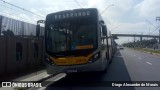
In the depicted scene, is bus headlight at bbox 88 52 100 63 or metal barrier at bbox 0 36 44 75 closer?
bus headlight at bbox 88 52 100 63

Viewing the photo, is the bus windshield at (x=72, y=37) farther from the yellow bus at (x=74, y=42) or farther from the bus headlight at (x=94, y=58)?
the bus headlight at (x=94, y=58)

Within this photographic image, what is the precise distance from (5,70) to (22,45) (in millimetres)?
3029

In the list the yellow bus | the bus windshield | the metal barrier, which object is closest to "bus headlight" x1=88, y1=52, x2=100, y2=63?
the yellow bus

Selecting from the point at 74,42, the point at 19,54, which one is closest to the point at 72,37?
the point at 74,42

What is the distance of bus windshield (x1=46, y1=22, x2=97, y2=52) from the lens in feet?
45.0

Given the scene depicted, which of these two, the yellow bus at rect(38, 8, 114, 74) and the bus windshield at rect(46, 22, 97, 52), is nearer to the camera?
the yellow bus at rect(38, 8, 114, 74)

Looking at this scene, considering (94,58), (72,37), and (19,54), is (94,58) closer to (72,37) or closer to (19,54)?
(72,37)

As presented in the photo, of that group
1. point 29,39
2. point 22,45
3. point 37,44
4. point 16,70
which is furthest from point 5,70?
point 37,44

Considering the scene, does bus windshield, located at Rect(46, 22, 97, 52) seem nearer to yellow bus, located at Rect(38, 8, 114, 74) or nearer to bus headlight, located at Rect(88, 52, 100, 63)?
yellow bus, located at Rect(38, 8, 114, 74)

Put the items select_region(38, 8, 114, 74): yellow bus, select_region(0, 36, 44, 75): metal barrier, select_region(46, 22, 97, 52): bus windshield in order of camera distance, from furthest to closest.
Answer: select_region(0, 36, 44, 75): metal barrier, select_region(46, 22, 97, 52): bus windshield, select_region(38, 8, 114, 74): yellow bus

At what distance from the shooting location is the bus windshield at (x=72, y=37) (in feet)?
45.0

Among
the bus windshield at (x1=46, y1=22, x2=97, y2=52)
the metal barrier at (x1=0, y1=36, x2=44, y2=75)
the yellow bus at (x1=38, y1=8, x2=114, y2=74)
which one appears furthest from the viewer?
the metal barrier at (x1=0, y1=36, x2=44, y2=75)

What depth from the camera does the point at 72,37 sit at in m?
13.8

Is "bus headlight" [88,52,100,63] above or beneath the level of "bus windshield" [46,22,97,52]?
beneath
